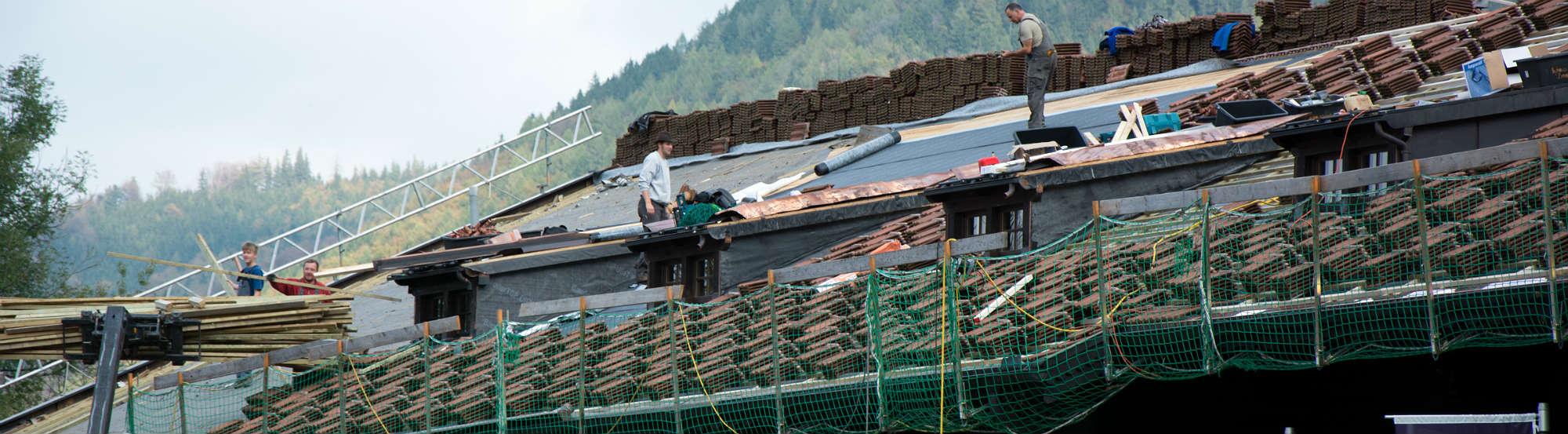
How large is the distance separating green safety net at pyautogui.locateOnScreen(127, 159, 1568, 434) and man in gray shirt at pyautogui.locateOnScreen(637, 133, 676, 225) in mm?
4413

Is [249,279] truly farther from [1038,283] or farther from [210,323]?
[1038,283]

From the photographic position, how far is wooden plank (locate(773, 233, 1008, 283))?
561 inches

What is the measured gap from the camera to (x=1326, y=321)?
11344mm

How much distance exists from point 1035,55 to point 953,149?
4422 millimetres

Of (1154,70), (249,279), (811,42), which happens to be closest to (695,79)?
(811,42)

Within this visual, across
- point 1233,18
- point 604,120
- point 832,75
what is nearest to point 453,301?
point 1233,18

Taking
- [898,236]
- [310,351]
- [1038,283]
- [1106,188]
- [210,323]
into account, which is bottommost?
[310,351]

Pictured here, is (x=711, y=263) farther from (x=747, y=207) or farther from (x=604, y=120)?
(x=604, y=120)

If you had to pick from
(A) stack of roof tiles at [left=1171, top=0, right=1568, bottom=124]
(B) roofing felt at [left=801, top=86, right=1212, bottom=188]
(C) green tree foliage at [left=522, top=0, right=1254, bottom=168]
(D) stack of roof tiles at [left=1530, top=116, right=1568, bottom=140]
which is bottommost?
(D) stack of roof tiles at [left=1530, top=116, right=1568, bottom=140]

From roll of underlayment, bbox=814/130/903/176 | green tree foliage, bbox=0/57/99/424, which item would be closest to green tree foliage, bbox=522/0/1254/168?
green tree foliage, bbox=0/57/99/424

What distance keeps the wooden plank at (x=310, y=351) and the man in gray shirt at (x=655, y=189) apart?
4.44 meters

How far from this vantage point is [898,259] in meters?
14.6

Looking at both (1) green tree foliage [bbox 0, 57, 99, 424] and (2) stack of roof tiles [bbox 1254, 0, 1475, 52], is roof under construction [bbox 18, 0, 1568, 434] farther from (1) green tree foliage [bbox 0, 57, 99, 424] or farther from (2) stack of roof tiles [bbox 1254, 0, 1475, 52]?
(1) green tree foliage [bbox 0, 57, 99, 424]

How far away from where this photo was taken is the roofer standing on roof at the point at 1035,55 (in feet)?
71.9
